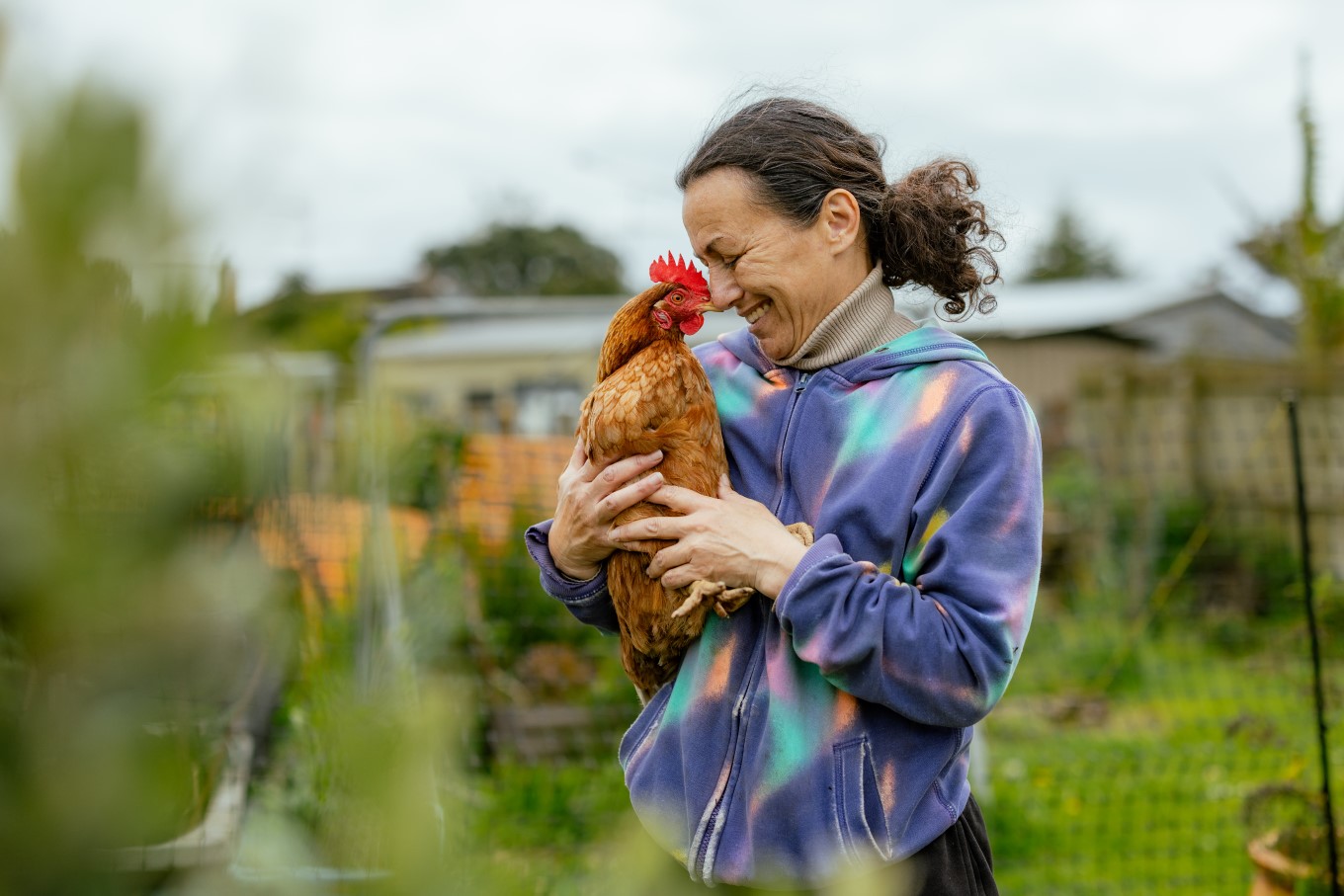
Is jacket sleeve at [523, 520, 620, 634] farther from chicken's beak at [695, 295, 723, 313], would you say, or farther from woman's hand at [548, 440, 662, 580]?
chicken's beak at [695, 295, 723, 313]

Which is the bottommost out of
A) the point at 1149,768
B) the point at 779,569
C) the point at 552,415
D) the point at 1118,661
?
the point at 1118,661

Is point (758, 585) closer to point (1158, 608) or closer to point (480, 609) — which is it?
point (480, 609)

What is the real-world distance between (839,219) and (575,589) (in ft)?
2.35

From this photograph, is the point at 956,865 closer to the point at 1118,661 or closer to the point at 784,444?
the point at 784,444

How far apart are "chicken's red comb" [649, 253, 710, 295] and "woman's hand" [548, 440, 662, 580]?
0.96 feet

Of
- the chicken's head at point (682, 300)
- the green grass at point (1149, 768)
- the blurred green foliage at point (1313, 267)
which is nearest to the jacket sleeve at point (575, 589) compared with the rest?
the chicken's head at point (682, 300)

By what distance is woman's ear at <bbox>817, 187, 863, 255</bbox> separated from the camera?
166 cm

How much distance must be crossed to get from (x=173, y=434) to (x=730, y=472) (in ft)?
4.17

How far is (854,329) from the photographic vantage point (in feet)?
5.58

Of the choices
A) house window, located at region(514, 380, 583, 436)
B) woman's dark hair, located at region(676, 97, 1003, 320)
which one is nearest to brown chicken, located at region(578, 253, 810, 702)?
woman's dark hair, located at region(676, 97, 1003, 320)

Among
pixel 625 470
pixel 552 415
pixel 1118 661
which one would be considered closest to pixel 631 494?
pixel 625 470

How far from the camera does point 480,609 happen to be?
202 inches

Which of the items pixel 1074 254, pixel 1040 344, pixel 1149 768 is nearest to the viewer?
pixel 1149 768

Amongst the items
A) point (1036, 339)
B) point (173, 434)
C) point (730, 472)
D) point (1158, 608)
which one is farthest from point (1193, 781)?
point (1036, 339)
